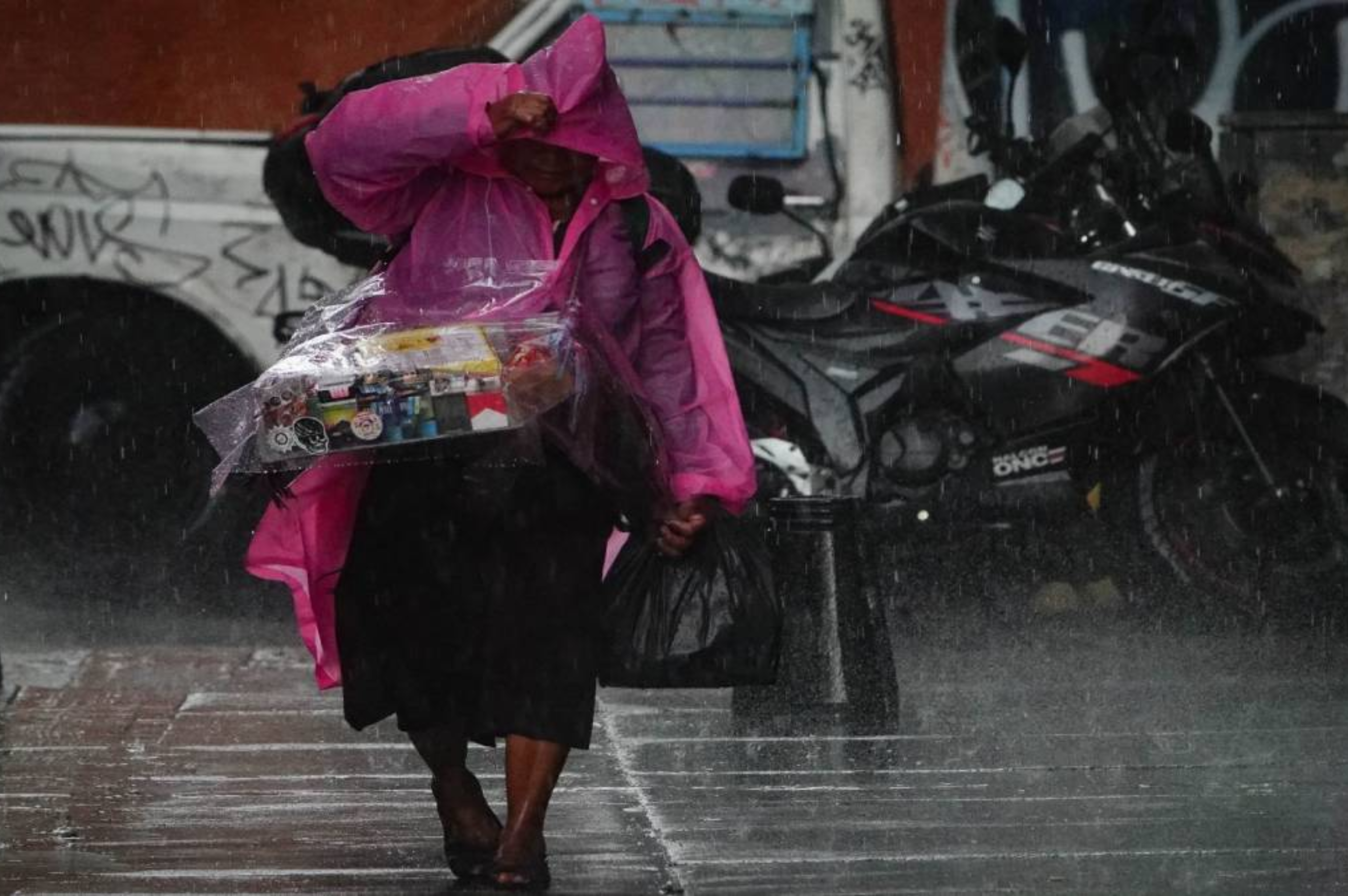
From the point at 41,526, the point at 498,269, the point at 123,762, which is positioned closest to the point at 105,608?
the point at 41,526

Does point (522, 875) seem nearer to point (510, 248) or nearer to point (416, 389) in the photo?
point (416, 389)

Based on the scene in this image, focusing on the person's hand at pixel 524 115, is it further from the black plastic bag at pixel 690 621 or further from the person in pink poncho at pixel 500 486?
the black plastic bag at pixel 690 621

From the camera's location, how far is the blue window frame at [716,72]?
8.91 m

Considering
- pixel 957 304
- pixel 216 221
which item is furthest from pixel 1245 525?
pixel 216 221

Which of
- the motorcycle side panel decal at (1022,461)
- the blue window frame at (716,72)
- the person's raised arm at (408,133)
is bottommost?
the motorcycle side panel decal at (1022,461)

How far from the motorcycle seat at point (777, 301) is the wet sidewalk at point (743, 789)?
1.48 metres

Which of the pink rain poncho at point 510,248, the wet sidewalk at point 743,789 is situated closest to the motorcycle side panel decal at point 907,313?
the wet sidewalk at point 743,789

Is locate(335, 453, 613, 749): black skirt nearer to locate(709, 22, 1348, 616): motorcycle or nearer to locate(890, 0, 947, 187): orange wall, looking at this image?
locate(709, 22, 1348, 616): motorcycle

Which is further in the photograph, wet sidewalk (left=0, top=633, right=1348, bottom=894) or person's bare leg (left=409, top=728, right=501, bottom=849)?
wet sidewalk (left=0, top=633, right=1348, bottom=894)

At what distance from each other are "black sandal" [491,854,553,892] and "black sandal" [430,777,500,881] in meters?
0.06

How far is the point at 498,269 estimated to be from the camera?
466 centimetres

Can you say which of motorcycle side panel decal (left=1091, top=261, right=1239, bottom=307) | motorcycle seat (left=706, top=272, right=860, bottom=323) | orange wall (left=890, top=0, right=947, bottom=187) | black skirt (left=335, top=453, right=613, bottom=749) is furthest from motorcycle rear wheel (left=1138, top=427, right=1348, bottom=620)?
black skirt (left=335, top=453, right=613, bottom=749)

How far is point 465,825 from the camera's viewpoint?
15.9 ft

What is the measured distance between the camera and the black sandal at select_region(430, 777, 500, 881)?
189 inches
